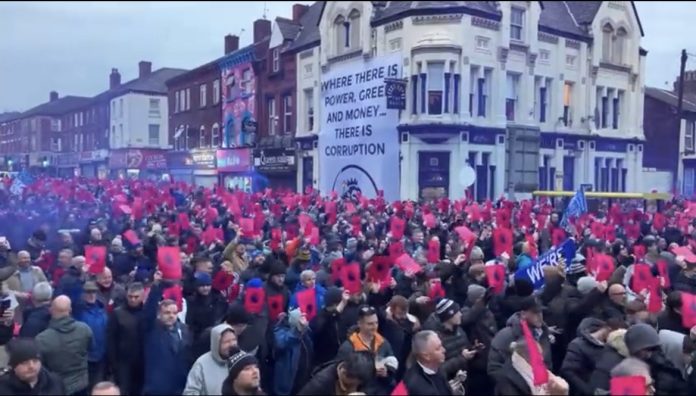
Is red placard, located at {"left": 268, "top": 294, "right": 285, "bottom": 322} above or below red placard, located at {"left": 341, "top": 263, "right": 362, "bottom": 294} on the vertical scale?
below

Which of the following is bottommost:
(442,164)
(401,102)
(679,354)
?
(679,354)

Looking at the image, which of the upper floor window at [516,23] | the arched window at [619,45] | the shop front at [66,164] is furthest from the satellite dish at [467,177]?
the shop front at [66,164]

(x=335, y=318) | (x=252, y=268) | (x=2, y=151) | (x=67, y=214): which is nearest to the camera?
(x=335, y=318)

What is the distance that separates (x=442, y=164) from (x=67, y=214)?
47.1 ft

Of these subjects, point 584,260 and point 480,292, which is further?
point 584,260

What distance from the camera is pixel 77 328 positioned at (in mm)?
5961

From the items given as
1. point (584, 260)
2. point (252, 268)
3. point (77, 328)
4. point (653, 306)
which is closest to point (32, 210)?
point (252, 268)

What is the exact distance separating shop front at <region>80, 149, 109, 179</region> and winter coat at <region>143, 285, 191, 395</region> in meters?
30.5

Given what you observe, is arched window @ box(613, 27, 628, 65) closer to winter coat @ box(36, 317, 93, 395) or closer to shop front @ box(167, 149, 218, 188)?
shop front @ box(167, 149, 218, 188)

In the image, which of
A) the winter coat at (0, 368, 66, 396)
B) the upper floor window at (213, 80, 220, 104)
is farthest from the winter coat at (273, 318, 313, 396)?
the upper floor window at (213, 80, 220, 104)

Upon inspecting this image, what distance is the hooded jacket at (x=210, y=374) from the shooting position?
4.98m

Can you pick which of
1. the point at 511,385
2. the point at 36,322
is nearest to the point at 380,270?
the point at 511,385

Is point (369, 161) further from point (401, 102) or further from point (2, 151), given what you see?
point (2, 151)

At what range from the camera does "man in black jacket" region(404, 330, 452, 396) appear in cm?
496
